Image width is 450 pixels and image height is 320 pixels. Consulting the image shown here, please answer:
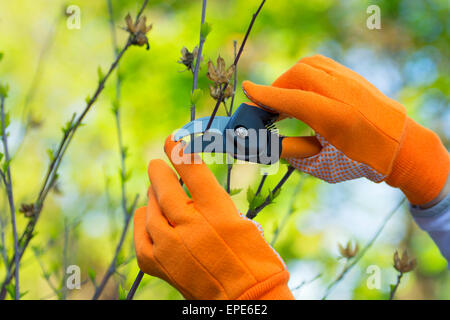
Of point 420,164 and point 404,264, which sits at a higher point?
point 420,164

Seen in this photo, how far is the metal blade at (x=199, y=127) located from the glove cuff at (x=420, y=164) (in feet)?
1.05

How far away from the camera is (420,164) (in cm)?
69

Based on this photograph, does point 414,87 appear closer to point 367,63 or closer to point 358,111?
point 367,63

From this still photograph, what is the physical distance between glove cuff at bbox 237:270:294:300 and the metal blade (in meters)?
0.22

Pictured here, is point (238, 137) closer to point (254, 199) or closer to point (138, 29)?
point (254, 199)

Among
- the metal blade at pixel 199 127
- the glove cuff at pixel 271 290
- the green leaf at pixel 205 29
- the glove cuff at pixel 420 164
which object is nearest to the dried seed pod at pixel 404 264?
the glove cuff at pixel 420 164

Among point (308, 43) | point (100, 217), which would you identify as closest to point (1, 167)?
point (100, 217)

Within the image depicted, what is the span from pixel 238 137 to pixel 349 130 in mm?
182

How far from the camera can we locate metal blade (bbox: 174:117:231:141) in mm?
572

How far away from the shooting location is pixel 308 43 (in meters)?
3.28

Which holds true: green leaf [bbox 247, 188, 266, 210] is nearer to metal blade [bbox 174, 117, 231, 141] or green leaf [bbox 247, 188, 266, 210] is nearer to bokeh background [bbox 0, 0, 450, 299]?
metal blade [bbox 174, 117, 231, 141]

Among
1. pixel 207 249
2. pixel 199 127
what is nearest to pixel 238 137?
pixel 199 127

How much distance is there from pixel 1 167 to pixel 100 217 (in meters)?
2.13
